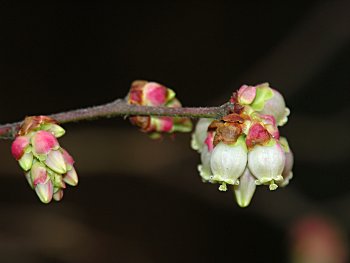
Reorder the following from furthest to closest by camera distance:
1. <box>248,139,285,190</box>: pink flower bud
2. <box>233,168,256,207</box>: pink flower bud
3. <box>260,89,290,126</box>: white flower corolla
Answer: <box>260,89,290,126</box>: white flower corolla → <box>233,168,256,207</box>: pink flower bud → <box>248,139,285,190</box>: pink flower bud

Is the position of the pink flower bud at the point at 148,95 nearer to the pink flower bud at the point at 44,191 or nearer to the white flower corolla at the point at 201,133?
the white flower corolla at the point at 201,133

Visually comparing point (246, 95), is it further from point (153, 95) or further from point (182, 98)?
point (182, 98)

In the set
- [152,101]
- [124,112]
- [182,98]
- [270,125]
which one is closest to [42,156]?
[124,112]

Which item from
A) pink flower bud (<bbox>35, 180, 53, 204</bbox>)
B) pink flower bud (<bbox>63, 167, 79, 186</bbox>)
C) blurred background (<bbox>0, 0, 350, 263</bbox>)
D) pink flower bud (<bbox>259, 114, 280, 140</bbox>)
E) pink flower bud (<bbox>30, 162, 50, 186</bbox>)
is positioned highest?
blurred background (<bbox>0, 0, 350, 263</bbox>)

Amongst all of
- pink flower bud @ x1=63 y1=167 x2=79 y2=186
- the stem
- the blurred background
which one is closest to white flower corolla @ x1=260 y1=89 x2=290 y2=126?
the stem

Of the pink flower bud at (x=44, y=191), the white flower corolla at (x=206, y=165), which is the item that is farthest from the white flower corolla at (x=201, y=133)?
the pink flower bud at (x=44, y=191)

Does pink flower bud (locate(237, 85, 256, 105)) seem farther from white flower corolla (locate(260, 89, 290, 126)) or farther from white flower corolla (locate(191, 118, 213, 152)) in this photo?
white flower corolla (locate(191, 118, 213, 152))

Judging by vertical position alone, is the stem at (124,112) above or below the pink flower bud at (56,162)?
above

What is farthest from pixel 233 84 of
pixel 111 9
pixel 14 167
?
pixel 14 167
